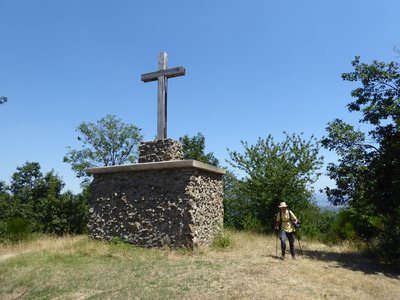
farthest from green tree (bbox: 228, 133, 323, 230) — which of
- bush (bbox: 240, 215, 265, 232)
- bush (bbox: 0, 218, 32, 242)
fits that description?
bush (bbox: 0, 218, 32, 242)

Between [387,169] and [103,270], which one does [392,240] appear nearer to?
[387,169]

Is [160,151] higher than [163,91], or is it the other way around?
[163,91]

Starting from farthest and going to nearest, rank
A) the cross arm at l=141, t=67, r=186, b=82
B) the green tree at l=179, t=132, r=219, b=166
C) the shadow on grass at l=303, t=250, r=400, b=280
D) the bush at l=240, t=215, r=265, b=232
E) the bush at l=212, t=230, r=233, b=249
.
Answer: the green tree at l=179, t=132, r=219, b=166
the bush at l=240, t=215, r=265, b=232
the cross arm at l=141, t=67, r=186, b=82
the bush at l=212, t=230, r=233, b=249
the shadow on grass at l=303, t=250, r=400, b=280

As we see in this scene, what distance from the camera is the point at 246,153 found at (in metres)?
20.2

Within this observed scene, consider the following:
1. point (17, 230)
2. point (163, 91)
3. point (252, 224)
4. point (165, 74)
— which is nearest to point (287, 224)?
point (163, 91)

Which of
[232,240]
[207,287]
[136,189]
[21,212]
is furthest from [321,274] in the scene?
[21,212]

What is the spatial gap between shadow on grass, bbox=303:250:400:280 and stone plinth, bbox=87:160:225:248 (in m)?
3.61

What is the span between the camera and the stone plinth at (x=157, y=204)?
11211 mm

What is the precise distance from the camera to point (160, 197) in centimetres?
1165

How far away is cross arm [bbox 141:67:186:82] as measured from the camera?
12.4m

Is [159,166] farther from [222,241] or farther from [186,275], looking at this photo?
[186,275]

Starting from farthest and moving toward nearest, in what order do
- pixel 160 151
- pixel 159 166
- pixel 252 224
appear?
pixel 252 224
pixel 160 151
pixel 159 166

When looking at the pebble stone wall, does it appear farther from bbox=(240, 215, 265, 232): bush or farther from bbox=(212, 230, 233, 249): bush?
bbox=(240, 215, 265, 232): bush

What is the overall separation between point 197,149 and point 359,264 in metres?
15.5
